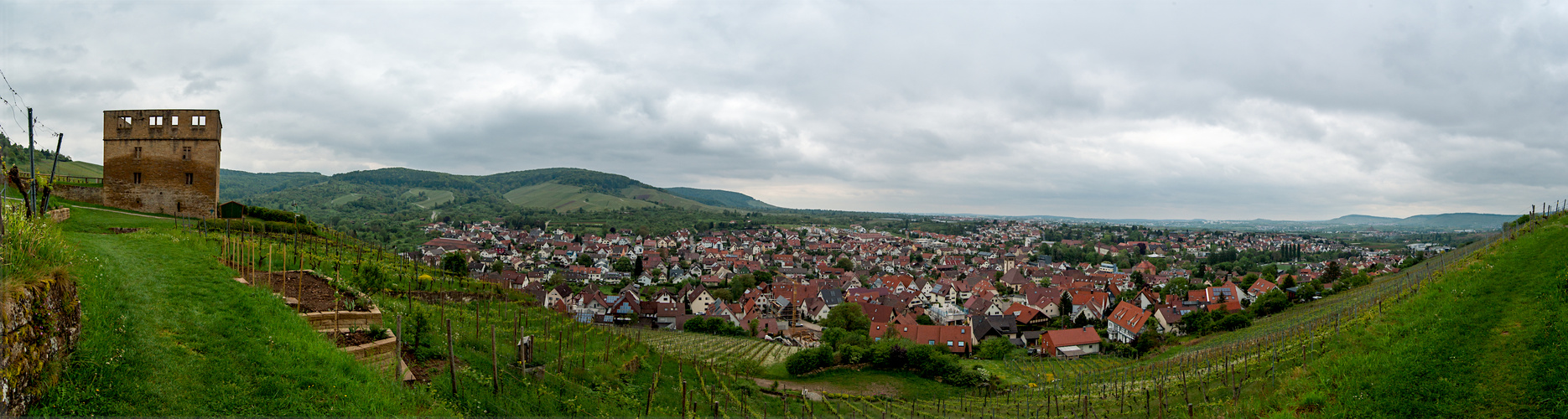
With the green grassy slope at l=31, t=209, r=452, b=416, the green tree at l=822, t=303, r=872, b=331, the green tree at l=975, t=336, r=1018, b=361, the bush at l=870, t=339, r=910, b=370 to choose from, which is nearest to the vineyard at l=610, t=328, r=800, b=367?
the green tree at l=822, t=303, r=872, b=331

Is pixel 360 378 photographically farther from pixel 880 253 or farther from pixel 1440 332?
pixel 880 253

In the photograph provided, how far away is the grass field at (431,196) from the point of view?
546ft

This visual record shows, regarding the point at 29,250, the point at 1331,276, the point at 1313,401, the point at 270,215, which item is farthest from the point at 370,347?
the point at 1331,276

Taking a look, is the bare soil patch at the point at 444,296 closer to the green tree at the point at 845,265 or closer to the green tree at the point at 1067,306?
the green tree at the point at 1067,306

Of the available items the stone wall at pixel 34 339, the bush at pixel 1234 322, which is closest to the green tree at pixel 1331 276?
the bush at pixel 1234 322

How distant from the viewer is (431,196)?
7170 inches

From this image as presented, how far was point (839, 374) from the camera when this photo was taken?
29.3 meters

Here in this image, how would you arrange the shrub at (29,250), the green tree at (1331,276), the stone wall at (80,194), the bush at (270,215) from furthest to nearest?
A: the green tree at (1331,276) < the bush at (270,215) < the stone wall at (80,194) < the shrub at (29,250)

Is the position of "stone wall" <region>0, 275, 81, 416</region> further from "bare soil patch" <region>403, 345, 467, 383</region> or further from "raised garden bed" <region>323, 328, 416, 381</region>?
"bare soil patch" <region>403, 345, 467, 383</region>

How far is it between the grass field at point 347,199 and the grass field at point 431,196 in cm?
1289

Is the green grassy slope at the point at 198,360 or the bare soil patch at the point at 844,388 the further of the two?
the bare soil patch at the point at 844,388

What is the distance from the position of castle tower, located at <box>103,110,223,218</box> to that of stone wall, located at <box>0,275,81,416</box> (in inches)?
937

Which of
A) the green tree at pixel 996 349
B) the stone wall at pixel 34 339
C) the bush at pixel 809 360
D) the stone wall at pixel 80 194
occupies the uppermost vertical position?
the stone wall at pixel 80 194

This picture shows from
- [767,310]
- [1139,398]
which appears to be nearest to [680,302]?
[767,310]
